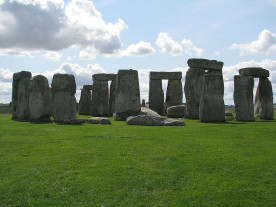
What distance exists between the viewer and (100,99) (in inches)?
991

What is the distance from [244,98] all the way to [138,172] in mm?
11845

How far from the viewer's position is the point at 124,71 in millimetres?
17828

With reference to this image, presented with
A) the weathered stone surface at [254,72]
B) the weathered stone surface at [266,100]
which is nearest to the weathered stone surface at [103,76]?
the weathered stone surface at [254,72]

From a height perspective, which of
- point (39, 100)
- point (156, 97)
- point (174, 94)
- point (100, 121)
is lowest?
point (100, 121)

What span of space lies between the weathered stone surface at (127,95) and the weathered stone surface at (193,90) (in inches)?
132

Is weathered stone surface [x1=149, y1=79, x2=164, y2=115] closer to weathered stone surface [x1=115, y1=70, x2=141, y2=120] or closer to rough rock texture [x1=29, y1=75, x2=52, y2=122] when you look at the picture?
weathered stone surface [x1=115, y1=70, x2=141, y2=120]

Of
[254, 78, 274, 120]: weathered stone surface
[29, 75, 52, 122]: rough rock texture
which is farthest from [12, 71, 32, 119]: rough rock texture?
[254, 78, 274, 120]: weathered stone surface

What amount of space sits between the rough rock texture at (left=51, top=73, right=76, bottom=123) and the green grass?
5.53 m

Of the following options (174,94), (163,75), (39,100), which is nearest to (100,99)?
(163,75)

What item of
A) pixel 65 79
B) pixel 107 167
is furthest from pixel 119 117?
pixel 107 167

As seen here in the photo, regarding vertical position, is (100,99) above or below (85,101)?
above

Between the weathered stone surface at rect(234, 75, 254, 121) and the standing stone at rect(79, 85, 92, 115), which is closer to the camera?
the weathered stone surface at rect(234, 75, 254, 121)

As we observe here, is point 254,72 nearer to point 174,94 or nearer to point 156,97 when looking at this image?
point 174,94

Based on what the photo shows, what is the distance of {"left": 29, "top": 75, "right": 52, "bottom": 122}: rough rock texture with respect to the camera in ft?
50.5
